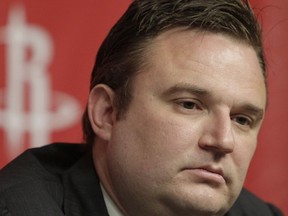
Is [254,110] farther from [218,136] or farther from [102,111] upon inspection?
[102,111]

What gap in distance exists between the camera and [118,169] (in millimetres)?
1118

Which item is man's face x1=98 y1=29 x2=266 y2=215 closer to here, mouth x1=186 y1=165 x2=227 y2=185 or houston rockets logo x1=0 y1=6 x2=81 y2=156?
mouth x1=186 y1=165 x2=227 y2=185

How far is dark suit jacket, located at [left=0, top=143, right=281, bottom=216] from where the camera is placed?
41.4 inches

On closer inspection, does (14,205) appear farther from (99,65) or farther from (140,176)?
(99,65)

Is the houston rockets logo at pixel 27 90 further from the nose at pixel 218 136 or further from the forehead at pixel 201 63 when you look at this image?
the nose at pixel 218 136

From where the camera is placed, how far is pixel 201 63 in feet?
3.55

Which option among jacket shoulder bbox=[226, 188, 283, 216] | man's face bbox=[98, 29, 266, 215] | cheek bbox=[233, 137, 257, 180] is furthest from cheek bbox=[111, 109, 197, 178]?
jacket shoulder bbox=[226, 188, 283, 216]

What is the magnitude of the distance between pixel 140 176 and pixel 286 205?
80 cm

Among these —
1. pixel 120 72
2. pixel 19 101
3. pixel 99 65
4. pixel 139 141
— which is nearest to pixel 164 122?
pixel 139 141

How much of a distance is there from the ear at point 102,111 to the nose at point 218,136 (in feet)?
0.69

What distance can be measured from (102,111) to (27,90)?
38 centimetres

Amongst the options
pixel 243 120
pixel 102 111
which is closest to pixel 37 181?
pixel 102 111

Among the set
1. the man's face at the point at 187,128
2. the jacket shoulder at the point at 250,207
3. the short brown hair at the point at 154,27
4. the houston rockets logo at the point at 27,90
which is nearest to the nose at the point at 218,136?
the man's face at the point at 187,128

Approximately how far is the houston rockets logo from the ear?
33cm
